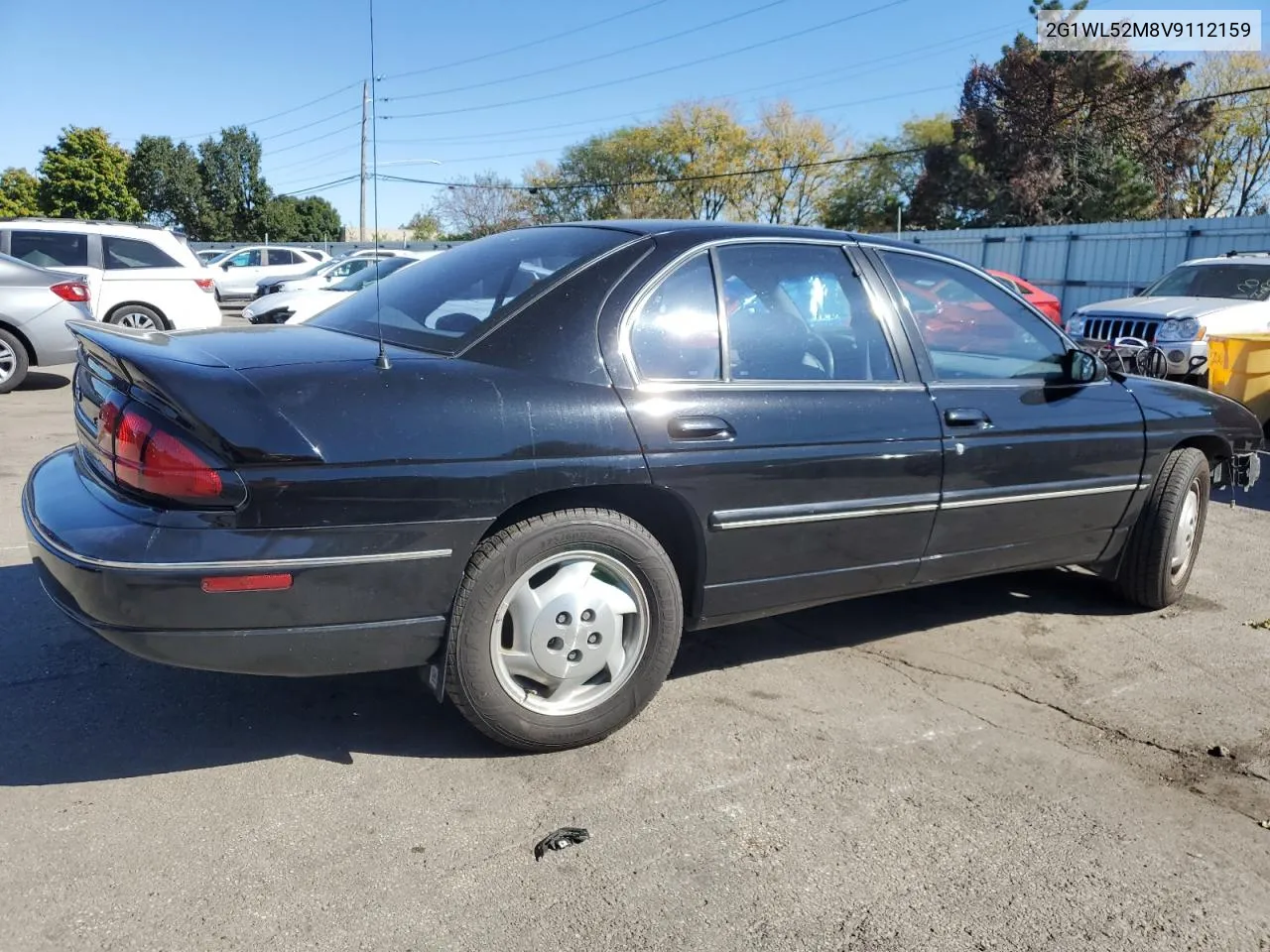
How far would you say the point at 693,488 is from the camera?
3205 millimetres

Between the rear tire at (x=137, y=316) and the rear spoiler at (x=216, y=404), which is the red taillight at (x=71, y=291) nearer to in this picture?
the rear tire at (x=137, y=316)

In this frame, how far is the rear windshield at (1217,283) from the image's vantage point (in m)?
11.0

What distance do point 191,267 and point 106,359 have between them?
34.2ft

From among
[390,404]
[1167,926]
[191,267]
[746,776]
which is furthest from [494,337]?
[191,267]

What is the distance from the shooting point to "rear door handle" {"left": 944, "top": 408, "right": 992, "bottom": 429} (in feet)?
12.5

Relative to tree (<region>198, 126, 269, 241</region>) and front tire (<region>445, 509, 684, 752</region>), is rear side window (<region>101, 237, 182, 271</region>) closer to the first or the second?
front tire (<region>445, 509, 684, 752</region>)

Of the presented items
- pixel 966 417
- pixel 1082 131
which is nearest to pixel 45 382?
pixel 966 417

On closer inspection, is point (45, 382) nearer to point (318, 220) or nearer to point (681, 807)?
point (681, 807)

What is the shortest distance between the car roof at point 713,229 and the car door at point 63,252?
975cm

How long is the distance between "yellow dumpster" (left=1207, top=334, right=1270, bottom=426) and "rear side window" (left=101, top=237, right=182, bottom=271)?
10.9 metres

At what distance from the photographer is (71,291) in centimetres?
1045

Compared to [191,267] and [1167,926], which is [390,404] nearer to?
[1167,926]

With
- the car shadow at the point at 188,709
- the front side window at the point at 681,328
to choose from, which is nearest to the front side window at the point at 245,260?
the car shadow at the point at 188,709

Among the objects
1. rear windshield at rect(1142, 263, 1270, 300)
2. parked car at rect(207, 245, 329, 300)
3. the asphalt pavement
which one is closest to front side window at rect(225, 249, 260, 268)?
parked car at rect(207, 245, 329, 300)
